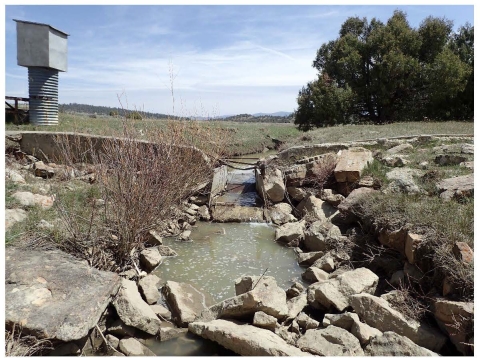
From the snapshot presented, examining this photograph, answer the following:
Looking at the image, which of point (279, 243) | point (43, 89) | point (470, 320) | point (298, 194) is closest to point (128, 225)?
point (279, 243)

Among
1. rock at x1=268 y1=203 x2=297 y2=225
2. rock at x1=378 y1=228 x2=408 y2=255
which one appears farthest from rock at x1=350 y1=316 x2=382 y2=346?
rock at x1=268 y1=203 x2=297 y2=225

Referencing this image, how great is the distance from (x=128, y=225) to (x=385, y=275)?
11.0 feet

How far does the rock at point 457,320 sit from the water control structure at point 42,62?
41.6 feet

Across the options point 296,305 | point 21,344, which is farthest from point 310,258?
point 21,344

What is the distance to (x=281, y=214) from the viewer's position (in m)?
7.96

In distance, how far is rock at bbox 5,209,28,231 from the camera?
15.7 ft

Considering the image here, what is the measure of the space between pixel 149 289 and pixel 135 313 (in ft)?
2.46

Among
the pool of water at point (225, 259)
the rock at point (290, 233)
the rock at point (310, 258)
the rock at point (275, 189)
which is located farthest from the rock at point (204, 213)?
the rock at point (310, 258)

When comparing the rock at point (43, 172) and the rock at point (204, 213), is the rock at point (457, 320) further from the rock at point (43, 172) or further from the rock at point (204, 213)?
the rock at point (43, 172)

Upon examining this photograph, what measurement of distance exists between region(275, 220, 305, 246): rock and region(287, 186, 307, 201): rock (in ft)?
4.51

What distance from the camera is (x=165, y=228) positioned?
271 inches

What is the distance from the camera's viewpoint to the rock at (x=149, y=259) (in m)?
5.25

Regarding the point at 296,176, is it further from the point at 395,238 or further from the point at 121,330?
the point at 121,330

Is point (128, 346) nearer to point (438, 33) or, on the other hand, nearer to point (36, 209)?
point (36, 209)
